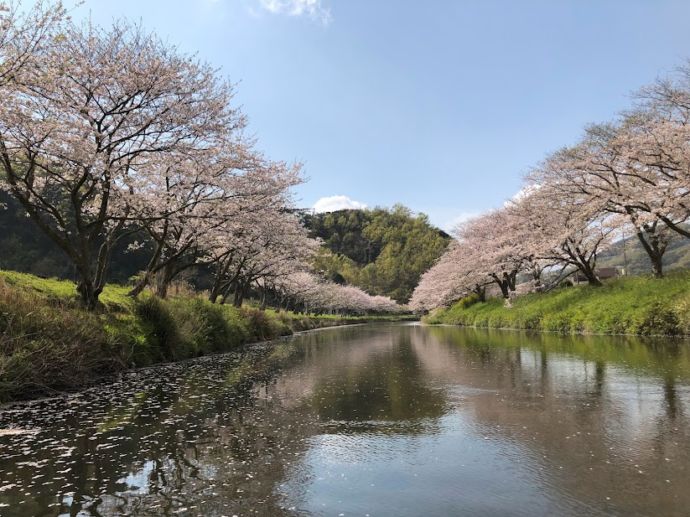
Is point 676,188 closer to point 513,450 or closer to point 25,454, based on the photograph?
point 513,450

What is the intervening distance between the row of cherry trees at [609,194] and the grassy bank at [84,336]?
18.0 meters

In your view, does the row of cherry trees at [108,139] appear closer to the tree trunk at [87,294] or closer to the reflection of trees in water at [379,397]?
the tree trunk at [87,294]

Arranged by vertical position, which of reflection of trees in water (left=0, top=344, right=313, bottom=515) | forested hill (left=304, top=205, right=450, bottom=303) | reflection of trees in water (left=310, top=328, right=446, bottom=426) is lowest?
reflection of trees in water (left=0, top=344, right=313, bottom=515)

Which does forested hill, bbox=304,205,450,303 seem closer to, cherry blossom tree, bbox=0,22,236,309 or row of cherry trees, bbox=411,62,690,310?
row of cherry trees, bbox=411,62,690,310

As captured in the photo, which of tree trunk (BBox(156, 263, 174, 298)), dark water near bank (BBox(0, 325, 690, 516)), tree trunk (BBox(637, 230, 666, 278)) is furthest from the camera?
tree trunk (BBox(637, 230, 666, 278))

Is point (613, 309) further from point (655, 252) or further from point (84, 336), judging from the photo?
point (84, 336)

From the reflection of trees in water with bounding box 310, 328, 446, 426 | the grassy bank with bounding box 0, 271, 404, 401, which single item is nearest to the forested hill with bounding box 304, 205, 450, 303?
the grassy bank with bounding box 0, 271, 404, 401

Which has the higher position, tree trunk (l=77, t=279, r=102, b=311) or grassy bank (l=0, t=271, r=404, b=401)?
tree trunk (l=77, t=279, r=102, b=311)

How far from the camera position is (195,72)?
47.8ft

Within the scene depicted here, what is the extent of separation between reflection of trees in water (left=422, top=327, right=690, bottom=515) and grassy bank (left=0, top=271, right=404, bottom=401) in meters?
7.75

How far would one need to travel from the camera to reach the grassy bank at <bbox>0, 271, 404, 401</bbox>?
865 cm

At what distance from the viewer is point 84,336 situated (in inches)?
417

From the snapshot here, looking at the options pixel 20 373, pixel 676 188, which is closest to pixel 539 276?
pixel 676 188

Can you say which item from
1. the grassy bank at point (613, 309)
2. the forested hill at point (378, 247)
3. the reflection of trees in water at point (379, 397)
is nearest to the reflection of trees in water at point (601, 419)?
the reflection of trees in water at point (379, 397)
